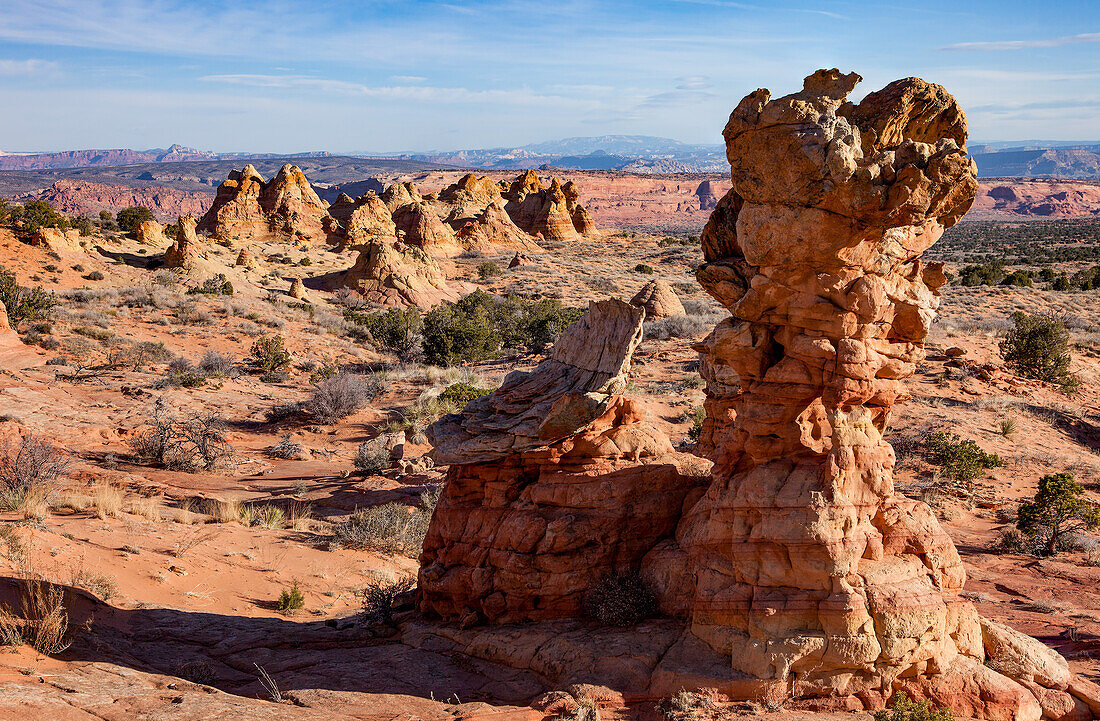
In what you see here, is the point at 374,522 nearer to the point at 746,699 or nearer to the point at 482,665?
the point at 482,665

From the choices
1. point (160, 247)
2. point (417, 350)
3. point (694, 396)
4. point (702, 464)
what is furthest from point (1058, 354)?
point (160, 247)

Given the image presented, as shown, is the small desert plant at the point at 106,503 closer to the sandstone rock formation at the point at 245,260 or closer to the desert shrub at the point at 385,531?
the desert shrub at the point at 385,531

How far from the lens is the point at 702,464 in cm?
816

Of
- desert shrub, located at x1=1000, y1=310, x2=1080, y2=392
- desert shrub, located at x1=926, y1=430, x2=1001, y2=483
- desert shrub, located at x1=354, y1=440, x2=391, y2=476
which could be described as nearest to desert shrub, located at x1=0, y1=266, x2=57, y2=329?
desert shrub, located at x1=354, y1=440, x2=391, y2=476

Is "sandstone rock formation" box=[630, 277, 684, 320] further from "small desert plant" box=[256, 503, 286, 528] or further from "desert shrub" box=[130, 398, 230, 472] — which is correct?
"small desert plant" box=[256, 503, 286, 528]

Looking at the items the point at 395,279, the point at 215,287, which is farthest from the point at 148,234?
the point at 395,279

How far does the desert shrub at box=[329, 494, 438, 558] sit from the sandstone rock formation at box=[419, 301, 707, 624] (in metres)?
4.41

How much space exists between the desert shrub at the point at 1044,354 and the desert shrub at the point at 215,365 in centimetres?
2513

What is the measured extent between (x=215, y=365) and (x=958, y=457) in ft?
71.9

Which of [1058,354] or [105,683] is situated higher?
[1058,354]

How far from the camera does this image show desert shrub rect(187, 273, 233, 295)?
33500mm

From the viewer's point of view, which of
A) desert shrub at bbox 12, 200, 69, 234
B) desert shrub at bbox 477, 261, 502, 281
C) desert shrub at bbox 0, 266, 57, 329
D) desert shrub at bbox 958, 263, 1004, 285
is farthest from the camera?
desert shrub at bbox 477, 261, 502, 281

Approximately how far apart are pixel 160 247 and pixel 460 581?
4411 centimetres

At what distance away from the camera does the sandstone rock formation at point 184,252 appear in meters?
37.3
